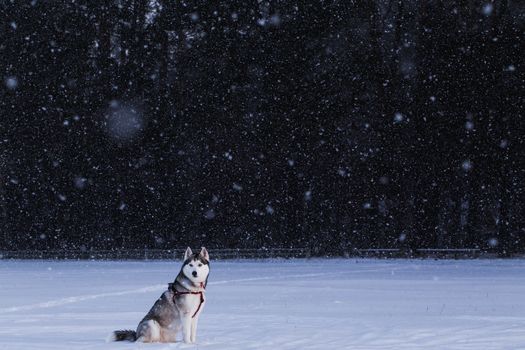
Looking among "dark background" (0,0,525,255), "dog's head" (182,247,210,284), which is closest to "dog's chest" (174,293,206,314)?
"dog's head" (182,247,210,284)

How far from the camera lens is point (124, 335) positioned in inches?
525

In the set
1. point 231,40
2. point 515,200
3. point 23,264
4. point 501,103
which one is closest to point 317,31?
point 231,40

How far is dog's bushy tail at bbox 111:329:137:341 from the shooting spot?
13281 millimetres

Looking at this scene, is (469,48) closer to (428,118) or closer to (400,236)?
(428,118)

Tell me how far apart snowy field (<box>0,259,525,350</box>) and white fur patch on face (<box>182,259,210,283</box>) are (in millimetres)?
888

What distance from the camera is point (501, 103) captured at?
161ft

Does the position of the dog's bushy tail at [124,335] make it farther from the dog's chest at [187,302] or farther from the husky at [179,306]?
the dog's chest at [187,302]

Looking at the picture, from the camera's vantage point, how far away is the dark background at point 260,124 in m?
49.4

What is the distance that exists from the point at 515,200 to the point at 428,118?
678 centimetres

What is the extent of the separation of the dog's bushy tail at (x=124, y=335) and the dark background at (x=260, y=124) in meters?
37.7

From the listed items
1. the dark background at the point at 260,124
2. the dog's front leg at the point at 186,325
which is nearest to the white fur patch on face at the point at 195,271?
the dog's front leg at the point at 186,325

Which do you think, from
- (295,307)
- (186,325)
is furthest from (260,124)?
(186,325)

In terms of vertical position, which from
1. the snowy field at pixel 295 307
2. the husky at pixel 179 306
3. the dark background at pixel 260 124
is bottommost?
the snowy field at pixel 295 307

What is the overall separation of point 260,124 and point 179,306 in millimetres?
39422
